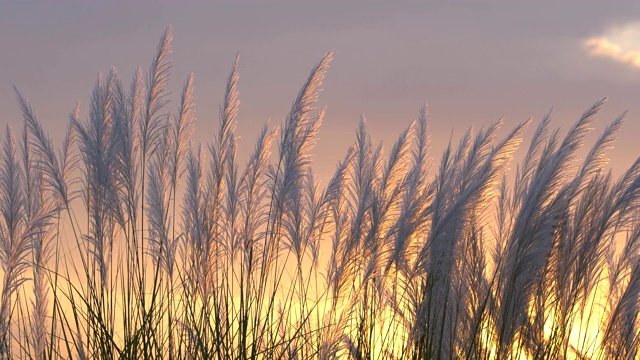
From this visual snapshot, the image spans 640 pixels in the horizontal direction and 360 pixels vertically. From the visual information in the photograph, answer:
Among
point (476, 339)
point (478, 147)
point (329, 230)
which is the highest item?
point (478, 147)

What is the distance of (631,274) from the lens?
306cm

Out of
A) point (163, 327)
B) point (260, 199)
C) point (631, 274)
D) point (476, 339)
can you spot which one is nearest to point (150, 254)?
point (163, 327)

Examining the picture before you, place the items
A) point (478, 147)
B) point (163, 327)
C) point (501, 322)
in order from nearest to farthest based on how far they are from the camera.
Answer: point (501, 322) → point (478, 147) → point (163, 327)

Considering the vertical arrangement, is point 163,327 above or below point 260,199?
below

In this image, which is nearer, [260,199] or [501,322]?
[501,322]

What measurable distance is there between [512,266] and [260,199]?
Result: 1.29 meters

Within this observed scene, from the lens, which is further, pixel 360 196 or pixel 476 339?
pixel 360 196

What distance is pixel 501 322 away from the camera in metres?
2.94

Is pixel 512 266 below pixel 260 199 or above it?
below

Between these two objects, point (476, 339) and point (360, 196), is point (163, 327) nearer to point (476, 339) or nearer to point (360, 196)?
point (360, 196)

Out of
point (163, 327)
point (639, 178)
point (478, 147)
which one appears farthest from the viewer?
point (163, 327)

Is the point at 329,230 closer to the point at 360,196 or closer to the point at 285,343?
the point at 360,196

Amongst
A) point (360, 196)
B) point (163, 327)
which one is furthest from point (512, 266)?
point (163, 327)

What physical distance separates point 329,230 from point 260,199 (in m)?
0.37
